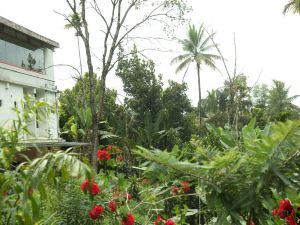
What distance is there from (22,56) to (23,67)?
49cm

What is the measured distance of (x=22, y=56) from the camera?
18.7 metres

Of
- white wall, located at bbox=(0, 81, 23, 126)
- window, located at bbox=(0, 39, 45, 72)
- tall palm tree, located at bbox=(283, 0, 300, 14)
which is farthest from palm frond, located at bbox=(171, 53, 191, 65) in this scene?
white wall, located at bbox=(0, 81, 23, 126)

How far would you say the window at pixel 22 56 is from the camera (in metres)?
17.4

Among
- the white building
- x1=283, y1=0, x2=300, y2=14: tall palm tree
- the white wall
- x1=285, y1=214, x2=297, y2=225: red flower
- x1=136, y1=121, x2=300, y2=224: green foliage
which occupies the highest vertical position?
x1=283, y1=0, x2=300, y2=14: tall palm tree

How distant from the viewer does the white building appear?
657 inches

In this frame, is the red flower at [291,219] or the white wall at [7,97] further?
the white wall at [7,97]

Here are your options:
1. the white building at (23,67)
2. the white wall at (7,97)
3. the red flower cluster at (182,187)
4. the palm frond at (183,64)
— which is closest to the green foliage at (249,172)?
the red flower cluster at (182,187)

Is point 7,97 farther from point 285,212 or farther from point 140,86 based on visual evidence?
point 285,212

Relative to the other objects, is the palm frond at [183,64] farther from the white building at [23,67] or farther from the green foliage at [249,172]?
the green foliage at [249,172]

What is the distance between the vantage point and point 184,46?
32156mm

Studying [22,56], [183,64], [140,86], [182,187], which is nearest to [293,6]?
[140,86]

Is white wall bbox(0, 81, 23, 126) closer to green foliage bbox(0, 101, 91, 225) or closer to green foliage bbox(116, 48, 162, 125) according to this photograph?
green foliage bbox(116, 48, 162, 125)

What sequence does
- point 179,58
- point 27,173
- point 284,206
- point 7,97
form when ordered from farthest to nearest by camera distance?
point 179,58 → point 7,97 → point 284,206 → point 27,173

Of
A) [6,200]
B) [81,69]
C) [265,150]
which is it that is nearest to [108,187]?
[6,200]
